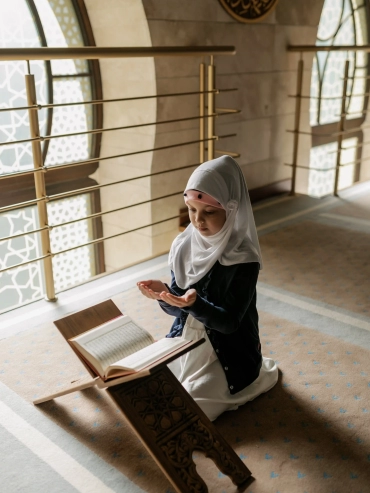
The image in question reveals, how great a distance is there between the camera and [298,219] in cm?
442

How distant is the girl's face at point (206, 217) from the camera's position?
1.91m

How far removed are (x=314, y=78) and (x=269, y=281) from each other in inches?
138

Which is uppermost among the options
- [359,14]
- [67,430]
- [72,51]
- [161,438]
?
[359,14]

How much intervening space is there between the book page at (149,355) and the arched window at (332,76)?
417 centimetres

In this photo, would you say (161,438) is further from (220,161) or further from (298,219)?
(298,219)

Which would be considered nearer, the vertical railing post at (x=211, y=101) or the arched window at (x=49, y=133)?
the vertical railing post at (x=211, y=101)

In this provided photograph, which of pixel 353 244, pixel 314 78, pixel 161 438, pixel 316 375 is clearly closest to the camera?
pixel 161 438

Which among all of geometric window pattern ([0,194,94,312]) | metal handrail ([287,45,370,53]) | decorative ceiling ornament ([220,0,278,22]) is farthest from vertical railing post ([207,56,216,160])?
geometric window pattern ([0,194,94,312])

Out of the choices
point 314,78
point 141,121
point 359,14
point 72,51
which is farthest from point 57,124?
point 359,14

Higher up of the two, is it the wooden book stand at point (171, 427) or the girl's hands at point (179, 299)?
the girl's hands at point (179, 299)

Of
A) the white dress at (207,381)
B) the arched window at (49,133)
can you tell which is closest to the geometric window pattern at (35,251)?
the arched window at (49,133)

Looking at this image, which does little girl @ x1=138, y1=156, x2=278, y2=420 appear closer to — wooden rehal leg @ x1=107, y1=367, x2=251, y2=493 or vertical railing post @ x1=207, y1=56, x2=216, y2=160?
wooden rehal leg @ x1=107, y1=367, x2=251, y2=493

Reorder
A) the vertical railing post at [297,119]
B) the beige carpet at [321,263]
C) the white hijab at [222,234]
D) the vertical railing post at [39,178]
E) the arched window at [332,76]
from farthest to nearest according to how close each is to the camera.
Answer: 1. the arched window at [332,76]
2. the vertical railing post at [297,119]
3. the beige carpet at [321,263]
4. the vertical railing post at [39,178]
5. the white hijab at [222,234]

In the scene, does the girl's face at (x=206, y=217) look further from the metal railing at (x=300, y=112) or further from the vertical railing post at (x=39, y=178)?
the metal railing at (x=300, y=112)
